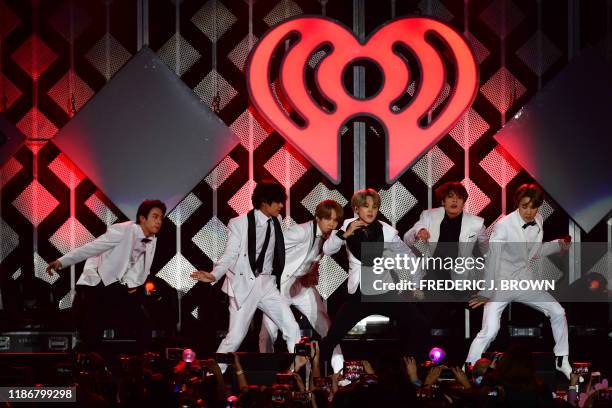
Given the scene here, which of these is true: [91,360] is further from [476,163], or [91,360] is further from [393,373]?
[476,163]

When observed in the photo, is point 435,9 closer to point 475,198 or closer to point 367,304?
point 475,198

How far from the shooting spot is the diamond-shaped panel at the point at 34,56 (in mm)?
10914

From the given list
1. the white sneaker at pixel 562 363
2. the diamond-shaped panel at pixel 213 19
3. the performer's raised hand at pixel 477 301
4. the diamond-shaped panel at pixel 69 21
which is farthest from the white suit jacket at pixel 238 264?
the diamond-shaped panel at pixel 69 21

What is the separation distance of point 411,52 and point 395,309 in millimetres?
3020

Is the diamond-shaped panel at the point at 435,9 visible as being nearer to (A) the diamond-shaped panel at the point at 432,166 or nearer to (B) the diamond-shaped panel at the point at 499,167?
(A) the diamond-shaped panel at the point at 432,166

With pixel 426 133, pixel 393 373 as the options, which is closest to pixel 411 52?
pixel 426 133

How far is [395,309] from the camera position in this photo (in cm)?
884

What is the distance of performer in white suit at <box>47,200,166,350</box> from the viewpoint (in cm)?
929

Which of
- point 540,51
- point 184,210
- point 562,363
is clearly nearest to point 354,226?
point 562,363

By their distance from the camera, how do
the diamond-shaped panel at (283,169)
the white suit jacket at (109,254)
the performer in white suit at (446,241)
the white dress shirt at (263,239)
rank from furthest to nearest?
the diamond-shaped panel at (283,169) → the performer in white suit at (446,241) → the white dress shirt at (263,239) → the white suit jacket at (109,254)

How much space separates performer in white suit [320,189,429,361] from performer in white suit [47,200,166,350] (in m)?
1.75

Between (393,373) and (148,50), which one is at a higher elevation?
(148,50)

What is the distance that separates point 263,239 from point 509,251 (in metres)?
2.27

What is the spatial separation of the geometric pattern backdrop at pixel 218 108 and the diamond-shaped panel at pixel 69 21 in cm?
1
